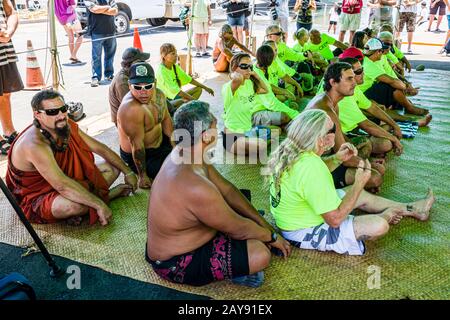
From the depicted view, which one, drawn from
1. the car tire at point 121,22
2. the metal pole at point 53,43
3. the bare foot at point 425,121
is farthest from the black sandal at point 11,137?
the car tire at point 121,22

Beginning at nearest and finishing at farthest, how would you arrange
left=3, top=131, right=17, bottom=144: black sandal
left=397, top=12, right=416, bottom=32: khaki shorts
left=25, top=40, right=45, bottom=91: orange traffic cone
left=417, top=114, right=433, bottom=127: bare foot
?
left=3, top=131, right=17, bottom=144: black sandal, left=417, top=114, right=433, bottom=127: bare foot, left=25, top=40, right=45, bottom=91: orange traffic cone, left=397, top=12, right=416, bottom=32: khaki shorts

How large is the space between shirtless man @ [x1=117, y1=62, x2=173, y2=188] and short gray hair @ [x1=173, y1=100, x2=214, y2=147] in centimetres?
139

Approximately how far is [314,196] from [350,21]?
25.5 ft

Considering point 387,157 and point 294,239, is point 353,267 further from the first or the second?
point 387,157

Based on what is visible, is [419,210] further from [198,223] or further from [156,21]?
[156,21]

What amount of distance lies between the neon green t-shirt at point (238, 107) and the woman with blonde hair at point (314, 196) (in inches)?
64.7

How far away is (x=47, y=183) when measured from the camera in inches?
114

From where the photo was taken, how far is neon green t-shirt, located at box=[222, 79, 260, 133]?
4160 millimetres

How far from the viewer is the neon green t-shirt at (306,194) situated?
2256 mm

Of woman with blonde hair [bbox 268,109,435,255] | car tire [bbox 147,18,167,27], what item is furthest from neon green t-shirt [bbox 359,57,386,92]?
car tire [bbox 147,18,167,27]

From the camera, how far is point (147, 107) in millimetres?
3523

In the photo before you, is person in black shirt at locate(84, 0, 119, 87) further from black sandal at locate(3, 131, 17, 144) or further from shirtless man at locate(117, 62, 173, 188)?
shirtless man at locate(117, 62, 173, 188)

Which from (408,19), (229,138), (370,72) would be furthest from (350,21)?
(229,138)

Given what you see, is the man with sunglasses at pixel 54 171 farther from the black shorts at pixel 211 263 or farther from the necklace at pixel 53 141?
the black shorts at pixel 211 263
